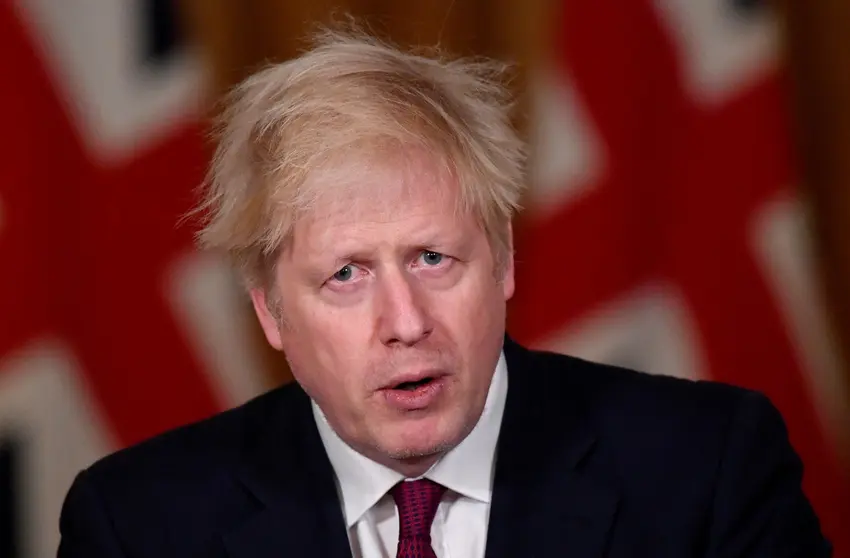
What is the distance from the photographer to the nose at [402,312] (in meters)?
1.33

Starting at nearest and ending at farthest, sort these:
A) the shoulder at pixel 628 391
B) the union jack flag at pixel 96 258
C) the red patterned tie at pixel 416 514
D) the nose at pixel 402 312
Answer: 1. the nose at pixel 402 312
2. the red patterned tie at pixel 416 514
3. the shoulder at pixel 628 391
4. the union jack flag at pixel 96 258

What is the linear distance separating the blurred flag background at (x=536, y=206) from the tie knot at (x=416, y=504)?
33.1 inches

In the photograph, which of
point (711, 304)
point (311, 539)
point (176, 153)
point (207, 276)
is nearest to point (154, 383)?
point (207, 276)

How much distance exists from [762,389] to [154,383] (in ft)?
3.68

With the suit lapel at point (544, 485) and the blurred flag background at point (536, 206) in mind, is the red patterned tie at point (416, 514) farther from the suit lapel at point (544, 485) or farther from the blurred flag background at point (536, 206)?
the blurred flag background at point (536, 206)

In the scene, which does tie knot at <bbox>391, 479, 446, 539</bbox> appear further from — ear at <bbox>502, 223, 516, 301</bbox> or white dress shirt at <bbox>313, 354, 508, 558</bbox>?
ear at <bbox>502, 223, 516, 301</bbox>

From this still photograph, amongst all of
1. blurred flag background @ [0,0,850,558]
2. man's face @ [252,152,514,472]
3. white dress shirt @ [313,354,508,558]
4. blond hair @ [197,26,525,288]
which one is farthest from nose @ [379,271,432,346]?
blurred flag background @ [0,0,850,558]

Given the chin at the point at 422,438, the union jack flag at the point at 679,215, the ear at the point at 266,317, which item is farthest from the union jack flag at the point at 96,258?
the chin at the point at 422,438

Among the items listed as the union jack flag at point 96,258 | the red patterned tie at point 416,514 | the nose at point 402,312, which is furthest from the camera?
the union jack flag at point 96,258

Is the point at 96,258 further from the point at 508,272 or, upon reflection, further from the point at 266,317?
the point at 508,272

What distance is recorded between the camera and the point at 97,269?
2.25m

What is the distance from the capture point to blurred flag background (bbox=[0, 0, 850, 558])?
7.30 ft

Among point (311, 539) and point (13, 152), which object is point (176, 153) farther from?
point (311, 539)

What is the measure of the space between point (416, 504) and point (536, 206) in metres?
0.92
